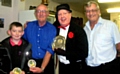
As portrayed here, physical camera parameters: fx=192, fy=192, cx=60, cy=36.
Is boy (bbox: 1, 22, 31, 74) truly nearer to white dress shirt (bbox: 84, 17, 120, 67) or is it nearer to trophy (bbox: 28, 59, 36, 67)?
trophy (bbox: 28, 59, 36, 67)

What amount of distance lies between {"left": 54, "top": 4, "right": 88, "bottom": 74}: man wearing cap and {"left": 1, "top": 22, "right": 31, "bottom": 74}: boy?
367mm

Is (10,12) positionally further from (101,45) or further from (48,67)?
(101,45)

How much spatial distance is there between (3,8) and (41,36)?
224cm

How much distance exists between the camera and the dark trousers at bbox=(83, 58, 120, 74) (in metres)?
2.05

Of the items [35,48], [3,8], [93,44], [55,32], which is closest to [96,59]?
[93,44]

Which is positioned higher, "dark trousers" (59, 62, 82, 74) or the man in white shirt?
the man in white shirt

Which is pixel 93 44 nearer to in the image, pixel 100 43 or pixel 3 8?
pixel 100 43

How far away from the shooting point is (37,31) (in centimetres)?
218

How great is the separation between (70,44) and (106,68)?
495 millimetres

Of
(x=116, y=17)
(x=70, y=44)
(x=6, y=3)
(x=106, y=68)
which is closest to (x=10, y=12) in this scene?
(x=6, y=3)

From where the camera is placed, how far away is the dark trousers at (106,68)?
2051 millimetres

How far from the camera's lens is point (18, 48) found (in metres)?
2.04

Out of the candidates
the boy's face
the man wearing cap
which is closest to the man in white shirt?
the man wearing cap

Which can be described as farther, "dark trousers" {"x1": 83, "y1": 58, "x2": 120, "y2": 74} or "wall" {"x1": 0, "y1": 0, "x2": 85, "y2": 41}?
"wall" {"x1": 0, "y1": 0, "x2": 85, "y2": 41}
